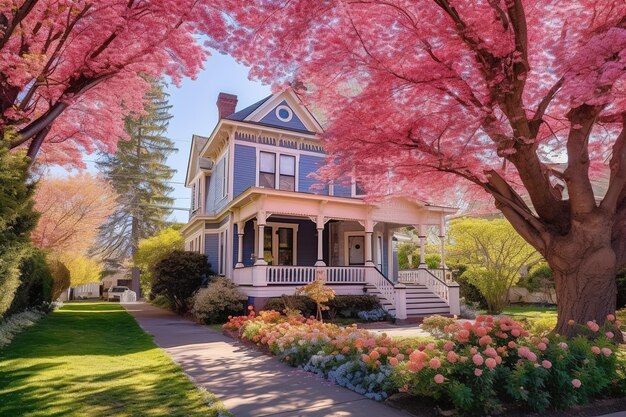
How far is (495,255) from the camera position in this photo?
757 inches

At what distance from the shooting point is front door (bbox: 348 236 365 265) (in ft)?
62.8

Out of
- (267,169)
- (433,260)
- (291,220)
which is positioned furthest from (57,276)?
(433,260)

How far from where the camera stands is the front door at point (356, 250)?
19156 mm

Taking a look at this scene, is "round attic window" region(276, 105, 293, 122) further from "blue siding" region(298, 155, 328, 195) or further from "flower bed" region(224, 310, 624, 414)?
"flower bed" region(224, 310, 624, 414)

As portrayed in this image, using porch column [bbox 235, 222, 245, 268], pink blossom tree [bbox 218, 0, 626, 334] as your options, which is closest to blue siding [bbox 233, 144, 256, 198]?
porch column [bbox 235, 222, 245, 268]

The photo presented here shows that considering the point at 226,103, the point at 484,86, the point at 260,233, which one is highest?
the point at 226,103

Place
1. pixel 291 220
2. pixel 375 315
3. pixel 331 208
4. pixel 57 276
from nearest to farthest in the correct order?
pixel 375 315 → pixel 331 208 → pixel 291 220 → pixel 57 276

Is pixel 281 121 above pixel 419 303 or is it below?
above

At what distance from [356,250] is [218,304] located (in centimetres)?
687

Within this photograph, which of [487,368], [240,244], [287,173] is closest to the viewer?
[487,368]

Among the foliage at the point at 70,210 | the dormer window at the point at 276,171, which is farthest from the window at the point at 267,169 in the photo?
the foliage at the point at 70,210

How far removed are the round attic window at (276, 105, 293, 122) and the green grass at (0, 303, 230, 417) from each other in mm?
11103

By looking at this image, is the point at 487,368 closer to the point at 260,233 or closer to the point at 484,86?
the point at 484,86

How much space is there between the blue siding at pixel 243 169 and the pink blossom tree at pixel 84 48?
31.4 ft
